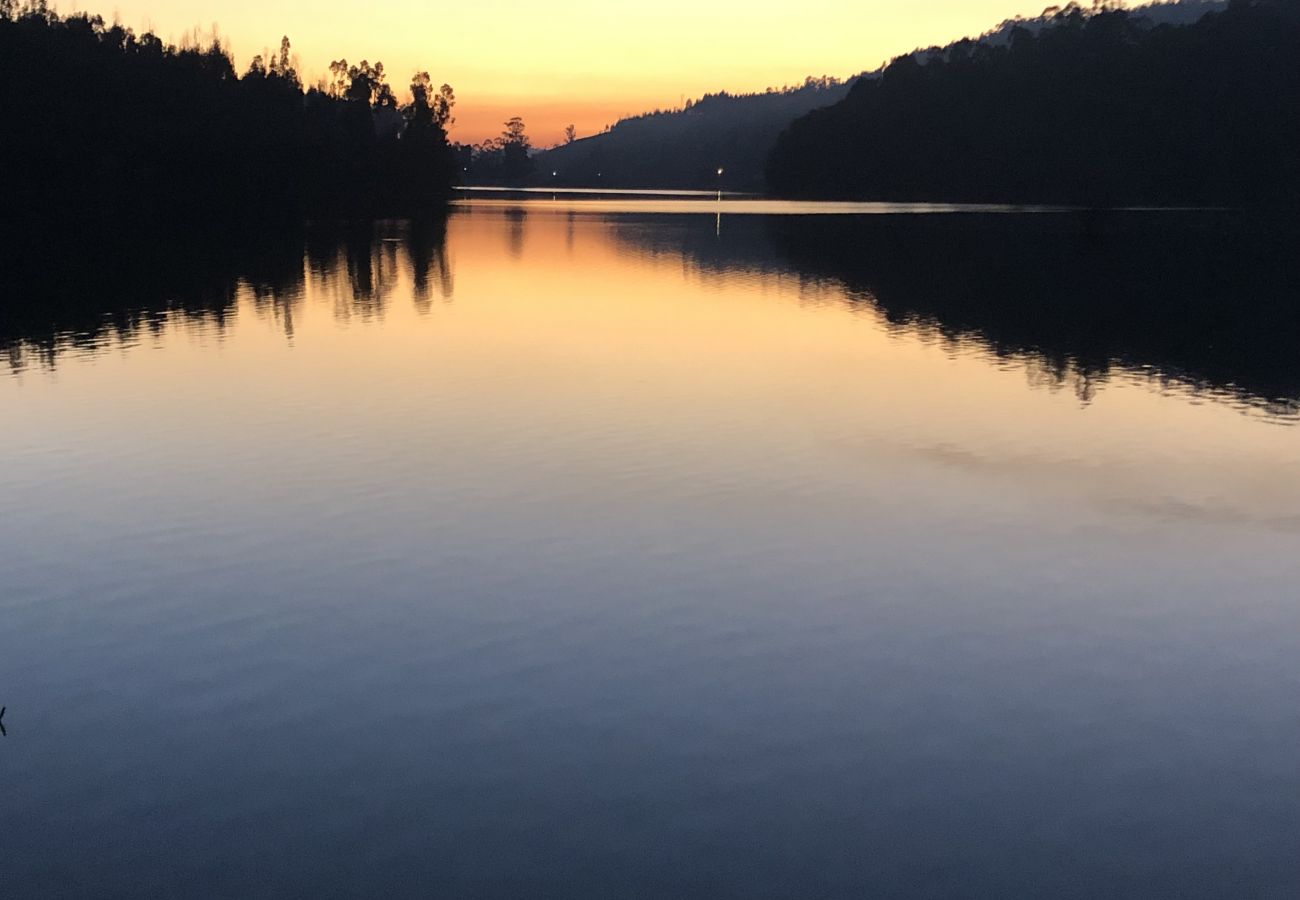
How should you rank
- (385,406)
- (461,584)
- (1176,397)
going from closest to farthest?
(461,584), (385,406), (1176,397)

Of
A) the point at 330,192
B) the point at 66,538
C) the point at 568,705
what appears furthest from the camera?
the point at 330,192

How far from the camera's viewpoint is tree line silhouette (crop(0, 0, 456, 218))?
327ft

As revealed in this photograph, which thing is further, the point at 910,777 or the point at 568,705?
the point at 568,705

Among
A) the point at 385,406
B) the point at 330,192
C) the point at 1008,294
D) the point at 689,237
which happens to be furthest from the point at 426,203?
the point at 385,406

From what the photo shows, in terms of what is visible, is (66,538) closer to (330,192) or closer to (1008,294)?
(1008,294)

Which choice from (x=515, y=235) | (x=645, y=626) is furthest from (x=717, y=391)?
(x=515, y=235)

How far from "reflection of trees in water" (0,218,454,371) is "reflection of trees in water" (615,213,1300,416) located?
18828mm

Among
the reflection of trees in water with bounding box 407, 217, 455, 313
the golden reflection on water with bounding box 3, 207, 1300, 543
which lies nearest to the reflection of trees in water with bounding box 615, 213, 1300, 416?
the golden reflection on water with bounding box 3, 207, 1300, 543

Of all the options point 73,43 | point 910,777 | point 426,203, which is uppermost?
point 73,43

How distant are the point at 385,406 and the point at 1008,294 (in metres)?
37.9

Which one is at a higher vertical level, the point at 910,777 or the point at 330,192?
the point at 330,192

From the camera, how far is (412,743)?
1204 centimetres

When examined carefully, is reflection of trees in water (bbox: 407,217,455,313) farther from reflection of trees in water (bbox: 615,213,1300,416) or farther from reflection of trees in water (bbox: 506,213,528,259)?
reflection of trees in water (bbox: 615,213,1300,416)

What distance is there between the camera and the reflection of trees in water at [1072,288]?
3834 centimetres
